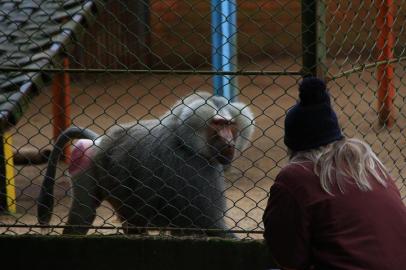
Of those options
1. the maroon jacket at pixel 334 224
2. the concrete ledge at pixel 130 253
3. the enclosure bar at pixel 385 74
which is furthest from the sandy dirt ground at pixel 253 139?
the maroon jacket at pixel 334 224

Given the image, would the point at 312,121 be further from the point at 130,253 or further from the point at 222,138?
the point at 222,138

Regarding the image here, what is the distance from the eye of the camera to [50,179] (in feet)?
17.0

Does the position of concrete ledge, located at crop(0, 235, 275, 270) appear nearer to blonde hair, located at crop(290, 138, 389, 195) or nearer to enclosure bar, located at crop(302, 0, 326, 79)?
enclosure bar, located at crop(302, 0, 326, 79)

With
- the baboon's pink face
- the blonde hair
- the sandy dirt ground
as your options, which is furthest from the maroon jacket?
the baboon's pink face

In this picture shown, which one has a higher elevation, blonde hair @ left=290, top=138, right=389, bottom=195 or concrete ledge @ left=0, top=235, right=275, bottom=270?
blonde hair @ left=290, top=138, right=389, bottom=195

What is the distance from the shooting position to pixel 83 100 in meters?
11.3

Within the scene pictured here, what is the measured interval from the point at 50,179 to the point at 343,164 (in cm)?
287

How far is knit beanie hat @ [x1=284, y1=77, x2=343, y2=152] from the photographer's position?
8.73ft

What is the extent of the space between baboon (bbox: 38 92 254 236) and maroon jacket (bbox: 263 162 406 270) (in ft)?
6.42

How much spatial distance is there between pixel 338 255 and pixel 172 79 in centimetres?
954

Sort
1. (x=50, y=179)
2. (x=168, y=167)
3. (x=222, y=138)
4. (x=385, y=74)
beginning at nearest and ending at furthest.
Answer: (x=168, y=167), (x=222, y=138), (x=50, y=179), (x=385, y=74)

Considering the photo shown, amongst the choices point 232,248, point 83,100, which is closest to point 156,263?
point 232,248

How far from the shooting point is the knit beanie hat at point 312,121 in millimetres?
2660

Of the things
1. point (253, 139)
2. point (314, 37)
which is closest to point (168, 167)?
point (314, 37)
